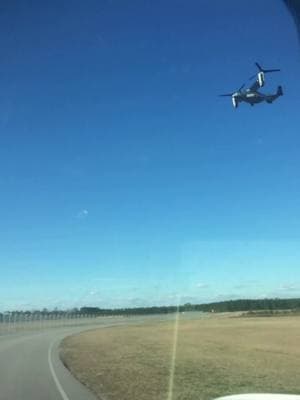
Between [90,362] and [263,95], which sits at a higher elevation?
[263,95]

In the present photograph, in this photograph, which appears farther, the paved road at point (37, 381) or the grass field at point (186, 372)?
the grass field at point (186, 372)

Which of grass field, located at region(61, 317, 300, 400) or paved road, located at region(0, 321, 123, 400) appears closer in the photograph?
paved road, located at region(0, 321, 123, 400)

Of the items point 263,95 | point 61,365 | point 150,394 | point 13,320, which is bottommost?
point 150,394

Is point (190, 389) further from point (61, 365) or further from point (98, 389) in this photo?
point (61, 365)

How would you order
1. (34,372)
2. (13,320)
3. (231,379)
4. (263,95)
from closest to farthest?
(263,95), (231,379), (34,372), (13,320)

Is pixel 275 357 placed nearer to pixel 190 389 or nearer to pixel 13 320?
pixel 190 389

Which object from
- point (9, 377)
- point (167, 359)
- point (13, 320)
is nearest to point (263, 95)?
point (9, 377)

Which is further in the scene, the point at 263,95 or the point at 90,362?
the point at 90,362

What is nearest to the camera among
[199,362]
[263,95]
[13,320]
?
[263,95]

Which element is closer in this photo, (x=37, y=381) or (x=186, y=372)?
(x=37, y=381)

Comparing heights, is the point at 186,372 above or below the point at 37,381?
above
